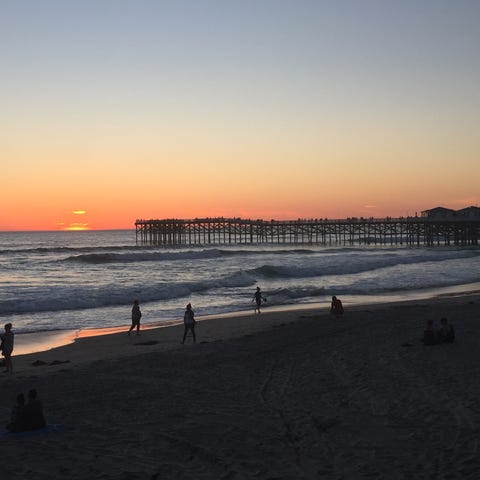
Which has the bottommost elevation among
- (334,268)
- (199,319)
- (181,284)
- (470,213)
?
(199,319)

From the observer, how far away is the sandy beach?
242 inches

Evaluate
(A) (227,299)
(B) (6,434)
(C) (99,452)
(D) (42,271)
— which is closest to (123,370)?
(B) (6,434)

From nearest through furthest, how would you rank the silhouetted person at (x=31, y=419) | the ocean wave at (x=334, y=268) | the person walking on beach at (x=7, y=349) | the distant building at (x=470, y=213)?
1. the silhouetted person at (x=31, y=419)
2. the person walking on beach at (x=7, y=349)
3. the ocean wave at (x=334, y=268)
4. the distant building at (x=470, y=213)

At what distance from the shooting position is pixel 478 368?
1016 centimetres

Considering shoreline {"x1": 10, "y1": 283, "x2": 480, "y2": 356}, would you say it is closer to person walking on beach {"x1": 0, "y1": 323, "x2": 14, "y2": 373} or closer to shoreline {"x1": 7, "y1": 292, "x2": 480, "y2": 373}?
shoreline {"x1": 7, "y1": 292, "x2": 480, "y2": 373}

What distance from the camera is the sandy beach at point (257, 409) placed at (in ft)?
20.2

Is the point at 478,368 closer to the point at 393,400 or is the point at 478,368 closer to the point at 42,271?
the point at 393,400

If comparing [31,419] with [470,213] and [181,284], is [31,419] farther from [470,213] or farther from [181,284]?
[470,213]

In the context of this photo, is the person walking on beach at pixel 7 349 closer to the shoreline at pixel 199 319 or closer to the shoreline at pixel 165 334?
the shoreline at pixel 165 334

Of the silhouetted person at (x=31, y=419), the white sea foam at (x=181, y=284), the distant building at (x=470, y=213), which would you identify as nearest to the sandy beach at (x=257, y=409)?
the silhouetted person at (x=31, y=419)

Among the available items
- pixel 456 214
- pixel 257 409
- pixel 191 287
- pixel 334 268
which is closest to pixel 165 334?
pixel 257 409

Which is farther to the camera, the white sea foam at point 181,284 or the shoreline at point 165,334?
the white sea foam at point 181,284

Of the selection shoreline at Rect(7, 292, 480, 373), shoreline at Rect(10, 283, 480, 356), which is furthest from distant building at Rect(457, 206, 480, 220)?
shoreline at Rect(7, 292, 480, 373)

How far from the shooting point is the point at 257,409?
327 inches
